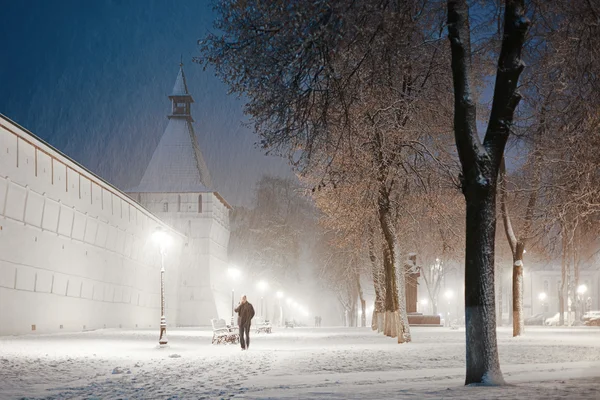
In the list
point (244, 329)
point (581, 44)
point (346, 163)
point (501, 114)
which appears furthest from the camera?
point (244, 329)

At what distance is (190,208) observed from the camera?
75.2 metres

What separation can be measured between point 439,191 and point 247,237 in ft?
196

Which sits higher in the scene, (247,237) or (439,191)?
(247,237)

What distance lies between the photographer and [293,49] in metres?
11.1

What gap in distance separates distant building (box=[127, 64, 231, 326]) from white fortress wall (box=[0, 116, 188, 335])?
62.2ft

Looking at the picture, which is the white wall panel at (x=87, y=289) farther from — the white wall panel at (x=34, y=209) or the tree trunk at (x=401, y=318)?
the tree trunk at (x=401, y=318)

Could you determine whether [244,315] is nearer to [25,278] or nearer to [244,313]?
[244,313]

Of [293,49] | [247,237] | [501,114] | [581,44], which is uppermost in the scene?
[247,237]

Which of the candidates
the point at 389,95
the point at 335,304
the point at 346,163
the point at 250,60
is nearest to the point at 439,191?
the point at 346,163

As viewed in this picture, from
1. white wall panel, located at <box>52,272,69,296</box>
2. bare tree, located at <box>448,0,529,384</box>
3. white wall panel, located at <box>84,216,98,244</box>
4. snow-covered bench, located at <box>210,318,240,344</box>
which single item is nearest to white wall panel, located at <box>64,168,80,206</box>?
white wall panel, located at <box>84,216,98,244</box>

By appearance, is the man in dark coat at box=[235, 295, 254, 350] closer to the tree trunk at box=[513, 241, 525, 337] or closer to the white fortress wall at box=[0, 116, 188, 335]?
the white fortress wall at box=[0, 116, 188, 335]

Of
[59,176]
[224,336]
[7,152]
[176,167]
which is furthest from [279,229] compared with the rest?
[224,336]

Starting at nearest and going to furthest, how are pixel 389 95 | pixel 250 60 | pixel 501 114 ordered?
1. pixel 501 114
2. pixel 250 60
3. pixel 389 95

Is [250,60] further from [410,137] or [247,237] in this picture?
[247,237]
